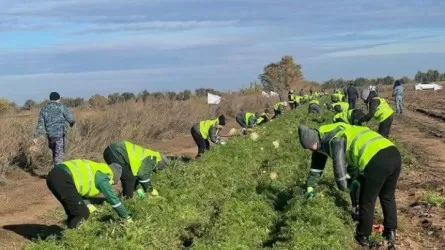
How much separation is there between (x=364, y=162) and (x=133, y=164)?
12.8 feet

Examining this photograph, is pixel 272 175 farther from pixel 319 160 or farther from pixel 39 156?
pixel 39 156

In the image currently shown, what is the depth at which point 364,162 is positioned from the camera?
764cm

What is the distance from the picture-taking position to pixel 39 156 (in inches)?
682

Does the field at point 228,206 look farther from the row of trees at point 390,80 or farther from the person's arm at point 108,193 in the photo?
the row of trees at point 390,80

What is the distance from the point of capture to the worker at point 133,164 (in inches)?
379

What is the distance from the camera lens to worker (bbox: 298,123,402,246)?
24.8 ft

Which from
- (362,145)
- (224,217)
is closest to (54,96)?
(224,217)

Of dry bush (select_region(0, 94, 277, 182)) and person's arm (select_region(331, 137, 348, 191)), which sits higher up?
person's arm (select_region(331, 137, 348, 191))

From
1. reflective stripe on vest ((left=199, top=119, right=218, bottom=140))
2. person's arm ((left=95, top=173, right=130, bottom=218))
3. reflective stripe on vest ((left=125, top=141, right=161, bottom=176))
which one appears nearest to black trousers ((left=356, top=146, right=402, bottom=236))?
person's arm ((left=95, top=173, right=130, bottom=218))

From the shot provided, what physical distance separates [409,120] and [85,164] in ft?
80.9

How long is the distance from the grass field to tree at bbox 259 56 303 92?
270ft

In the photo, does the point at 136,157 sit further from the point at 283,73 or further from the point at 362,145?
the point at 283,73

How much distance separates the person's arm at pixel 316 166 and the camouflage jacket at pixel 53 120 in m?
6.38

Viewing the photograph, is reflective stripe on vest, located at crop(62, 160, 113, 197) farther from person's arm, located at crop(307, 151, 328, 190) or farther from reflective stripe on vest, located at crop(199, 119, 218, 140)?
reflective stripe on vest, located at crop(199, 119, 218, 140)
